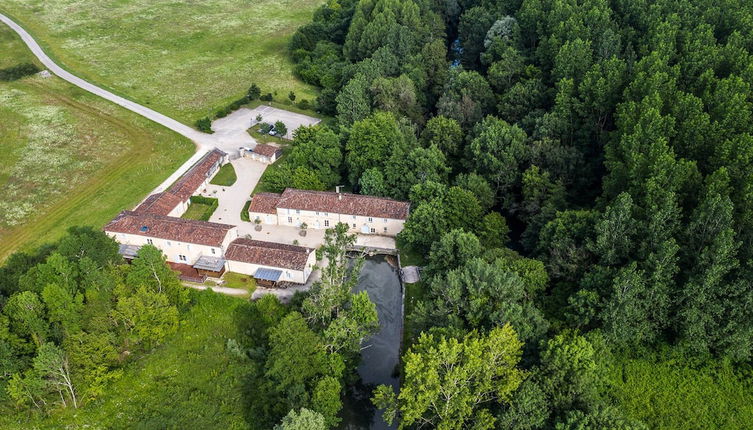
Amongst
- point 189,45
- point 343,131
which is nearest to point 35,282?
point 343,131

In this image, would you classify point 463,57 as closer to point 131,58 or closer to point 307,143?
point 307,143

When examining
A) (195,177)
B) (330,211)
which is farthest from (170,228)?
(330,211)

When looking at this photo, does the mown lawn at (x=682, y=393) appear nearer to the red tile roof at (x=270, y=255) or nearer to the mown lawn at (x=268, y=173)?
the red tile roof at (x=270, y=255)

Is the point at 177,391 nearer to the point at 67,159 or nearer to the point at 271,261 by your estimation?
the point at 271,261

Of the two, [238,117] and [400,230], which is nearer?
[400,230]

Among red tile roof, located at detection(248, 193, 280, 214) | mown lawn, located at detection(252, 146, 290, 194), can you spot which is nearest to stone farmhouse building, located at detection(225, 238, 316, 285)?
red tile roof, located at detection(248, 193, 280, 214)
